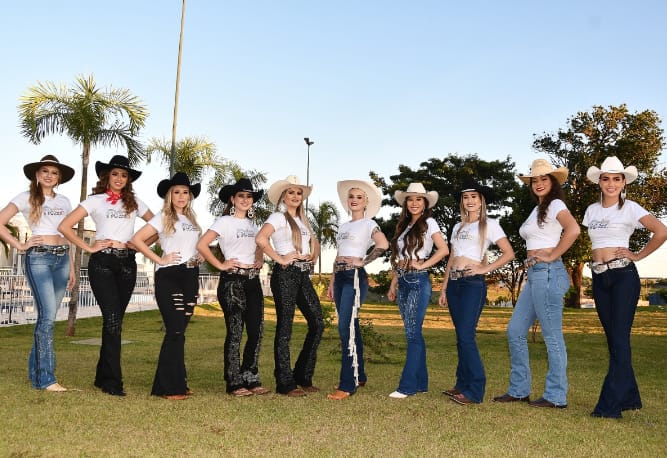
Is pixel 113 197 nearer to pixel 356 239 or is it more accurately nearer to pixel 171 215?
pixel 171 215

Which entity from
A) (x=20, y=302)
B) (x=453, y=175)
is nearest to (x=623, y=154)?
(x=453, y=175)

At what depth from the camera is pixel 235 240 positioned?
635 centimetres

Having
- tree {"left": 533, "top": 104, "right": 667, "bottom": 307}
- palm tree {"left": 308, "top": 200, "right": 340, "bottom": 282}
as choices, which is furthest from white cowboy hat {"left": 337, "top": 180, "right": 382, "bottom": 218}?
palm tree {"left": 308, "top": 200, "right": 340, "bottom": 282}

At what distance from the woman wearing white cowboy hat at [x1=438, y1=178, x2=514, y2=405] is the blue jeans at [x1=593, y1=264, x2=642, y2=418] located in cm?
92

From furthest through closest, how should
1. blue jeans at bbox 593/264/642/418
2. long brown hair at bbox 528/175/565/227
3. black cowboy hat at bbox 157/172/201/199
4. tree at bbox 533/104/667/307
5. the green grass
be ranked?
tree at bbox 533/104/667/307, black cowboy hat at bbox 157/172/201/199, long brown hair at bbox 528/175/565/227, blue jeans at bbox 593/264/642/418, the green grass

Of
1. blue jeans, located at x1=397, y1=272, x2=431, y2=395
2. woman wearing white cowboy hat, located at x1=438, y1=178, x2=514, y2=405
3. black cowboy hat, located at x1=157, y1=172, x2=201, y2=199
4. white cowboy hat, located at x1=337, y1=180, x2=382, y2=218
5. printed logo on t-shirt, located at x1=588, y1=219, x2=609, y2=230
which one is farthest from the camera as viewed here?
white cowboy hat, located at x1=337, y1=180, x2=382, y2=218

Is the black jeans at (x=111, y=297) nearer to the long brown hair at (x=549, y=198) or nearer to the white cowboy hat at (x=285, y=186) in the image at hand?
the white cowboy hat at (x=285, y=186)

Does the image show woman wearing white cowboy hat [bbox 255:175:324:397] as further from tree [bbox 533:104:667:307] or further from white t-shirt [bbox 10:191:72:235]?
tree [bbox 533:104:667:307]

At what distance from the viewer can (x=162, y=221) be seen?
625 centimetres

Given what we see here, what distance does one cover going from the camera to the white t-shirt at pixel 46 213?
6.40 meters

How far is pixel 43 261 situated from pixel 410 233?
3.72m

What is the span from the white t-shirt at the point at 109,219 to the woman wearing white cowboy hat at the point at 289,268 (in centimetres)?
134

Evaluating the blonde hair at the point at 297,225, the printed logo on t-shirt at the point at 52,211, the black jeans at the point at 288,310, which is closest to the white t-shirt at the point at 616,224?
the blonde hair at the point at 297,225

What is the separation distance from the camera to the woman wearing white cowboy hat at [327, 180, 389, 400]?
6.45 metres
